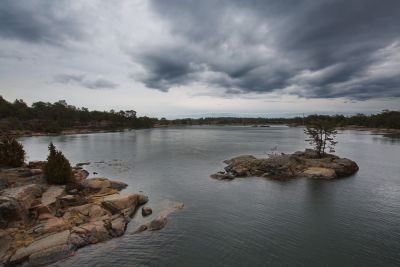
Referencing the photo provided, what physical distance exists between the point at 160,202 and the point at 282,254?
16776mm

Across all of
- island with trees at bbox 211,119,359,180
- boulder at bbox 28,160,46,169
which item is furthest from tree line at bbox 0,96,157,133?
island with trees at bbox 211,119,359,180

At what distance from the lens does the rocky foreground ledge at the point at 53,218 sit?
19781 mm

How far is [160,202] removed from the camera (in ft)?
108

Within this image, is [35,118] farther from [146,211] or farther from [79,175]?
[146,211]

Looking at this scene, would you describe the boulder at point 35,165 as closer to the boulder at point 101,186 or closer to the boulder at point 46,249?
the boulder at point 101,186

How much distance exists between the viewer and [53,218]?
24656 millimetres

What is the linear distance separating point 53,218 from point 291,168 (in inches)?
1610

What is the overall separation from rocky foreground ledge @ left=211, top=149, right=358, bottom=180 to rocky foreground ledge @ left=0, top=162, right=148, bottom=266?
71.7 ft

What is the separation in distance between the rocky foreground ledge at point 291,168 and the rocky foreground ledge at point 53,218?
71.7ft

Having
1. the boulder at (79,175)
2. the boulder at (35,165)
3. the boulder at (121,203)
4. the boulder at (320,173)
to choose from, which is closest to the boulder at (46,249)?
the boulder at (121,203)

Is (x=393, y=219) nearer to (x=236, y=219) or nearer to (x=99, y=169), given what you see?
(x=236, y=219)

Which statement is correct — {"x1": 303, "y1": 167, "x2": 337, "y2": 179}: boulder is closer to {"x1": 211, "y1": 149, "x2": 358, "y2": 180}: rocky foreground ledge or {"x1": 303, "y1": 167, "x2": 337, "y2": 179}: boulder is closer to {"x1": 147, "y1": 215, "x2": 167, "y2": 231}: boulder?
{"x1": 211, "y1": 149, "x2": 358, "y2": 180}: rocky foreground ledge

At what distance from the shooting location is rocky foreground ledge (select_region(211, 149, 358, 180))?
4788cm

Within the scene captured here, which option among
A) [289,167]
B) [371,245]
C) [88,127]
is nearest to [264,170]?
[289,167]
